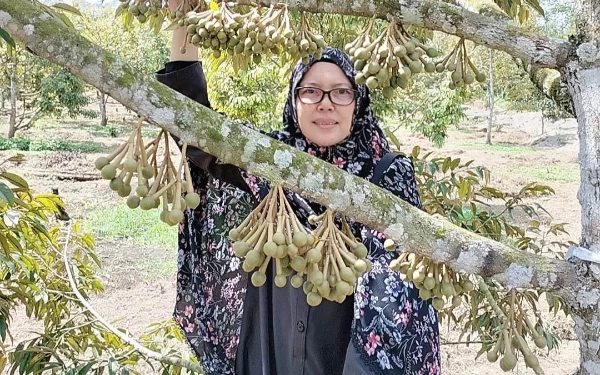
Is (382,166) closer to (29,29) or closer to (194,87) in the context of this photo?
(194,87)

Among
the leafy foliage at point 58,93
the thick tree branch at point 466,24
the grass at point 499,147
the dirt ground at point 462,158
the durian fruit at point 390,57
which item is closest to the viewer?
the thick tree branch at point 466,24

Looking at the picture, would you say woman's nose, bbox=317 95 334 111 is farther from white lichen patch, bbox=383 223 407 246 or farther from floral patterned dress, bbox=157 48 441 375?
white lichen patch, bbox=383 223 407 246

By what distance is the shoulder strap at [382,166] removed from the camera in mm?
1560

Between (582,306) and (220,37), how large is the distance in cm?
100

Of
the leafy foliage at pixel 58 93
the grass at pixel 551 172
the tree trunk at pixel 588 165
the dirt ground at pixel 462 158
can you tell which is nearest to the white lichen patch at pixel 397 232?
the tree trunk at pixel 588 165

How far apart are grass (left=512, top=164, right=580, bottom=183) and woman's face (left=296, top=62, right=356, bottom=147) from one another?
Answer: 11.7m

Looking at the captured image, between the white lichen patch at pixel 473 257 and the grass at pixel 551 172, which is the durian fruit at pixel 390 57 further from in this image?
the grass at pixel 551 172

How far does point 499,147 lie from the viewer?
18469mm

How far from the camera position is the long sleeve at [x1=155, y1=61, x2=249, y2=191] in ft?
5.27

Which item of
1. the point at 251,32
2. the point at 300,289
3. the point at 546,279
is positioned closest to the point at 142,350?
the point at 300,289

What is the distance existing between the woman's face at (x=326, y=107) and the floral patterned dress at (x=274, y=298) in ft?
0.10

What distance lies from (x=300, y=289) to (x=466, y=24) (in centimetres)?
86

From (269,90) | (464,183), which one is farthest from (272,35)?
(269,90)

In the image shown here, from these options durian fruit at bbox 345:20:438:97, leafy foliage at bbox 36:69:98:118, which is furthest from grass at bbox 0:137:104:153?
durian fruit at bbox 345:20:438:97
